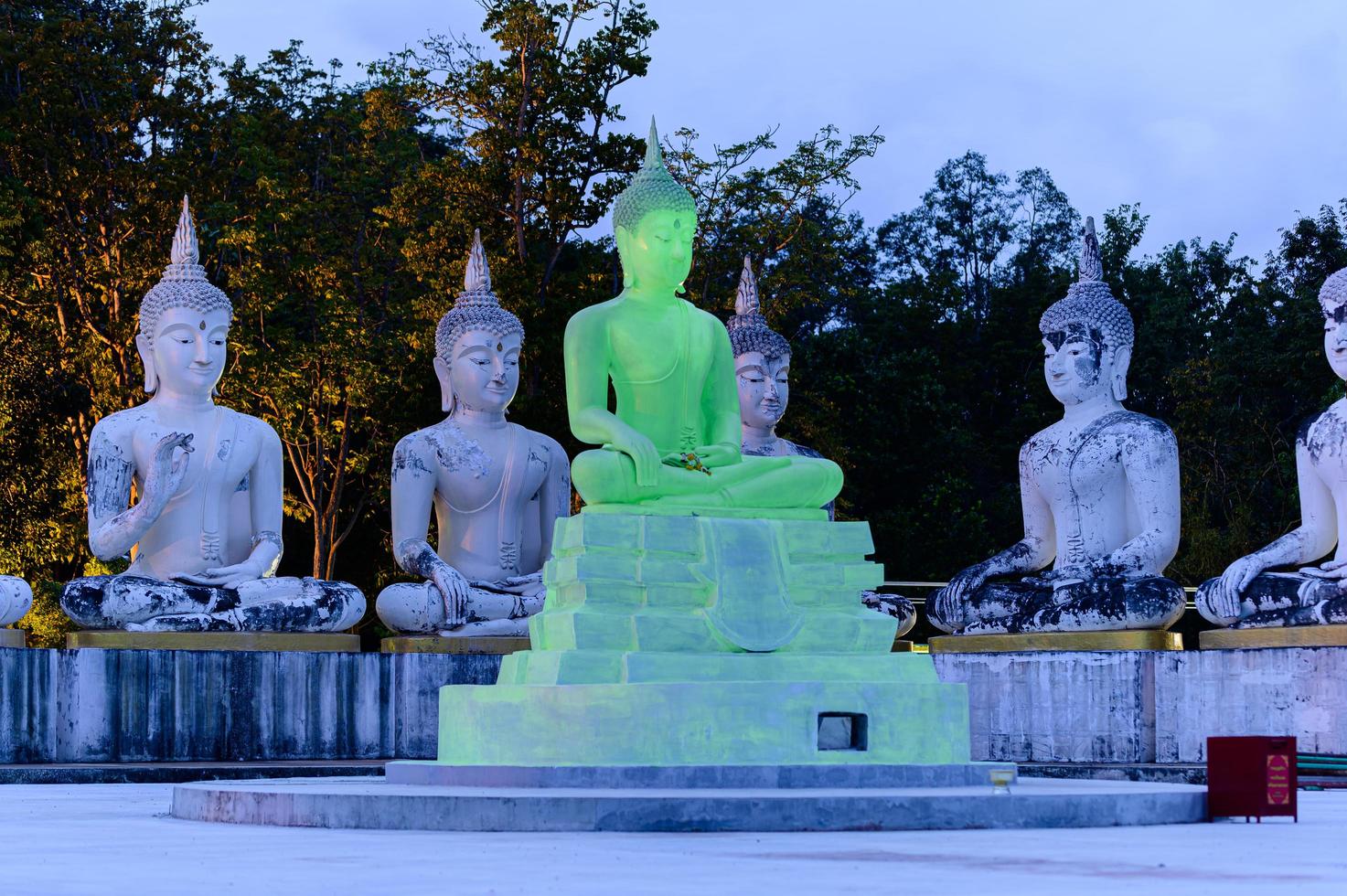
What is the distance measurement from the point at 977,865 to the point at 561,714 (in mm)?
4044

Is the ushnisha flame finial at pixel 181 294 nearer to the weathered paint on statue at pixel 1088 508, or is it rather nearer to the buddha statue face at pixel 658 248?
the buddha statue face at pixel 658 248

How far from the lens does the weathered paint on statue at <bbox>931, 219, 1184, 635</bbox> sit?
48.8 feet

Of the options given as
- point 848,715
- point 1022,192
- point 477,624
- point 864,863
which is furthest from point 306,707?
point 1022,192

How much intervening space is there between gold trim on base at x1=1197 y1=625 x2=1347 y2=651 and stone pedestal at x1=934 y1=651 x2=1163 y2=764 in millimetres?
327

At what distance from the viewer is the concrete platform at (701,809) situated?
28.6 ft

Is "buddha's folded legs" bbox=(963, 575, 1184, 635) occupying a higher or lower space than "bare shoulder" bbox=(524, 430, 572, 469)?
lower

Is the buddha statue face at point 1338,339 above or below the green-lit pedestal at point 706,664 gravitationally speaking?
above

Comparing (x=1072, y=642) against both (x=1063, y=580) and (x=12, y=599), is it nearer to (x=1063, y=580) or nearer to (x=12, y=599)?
(x=1063, y=580)

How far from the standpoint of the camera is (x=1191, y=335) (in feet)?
109

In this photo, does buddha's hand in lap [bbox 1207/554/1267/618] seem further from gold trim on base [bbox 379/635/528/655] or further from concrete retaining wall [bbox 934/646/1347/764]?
gold trim on base [bbox 379/635/528/655]

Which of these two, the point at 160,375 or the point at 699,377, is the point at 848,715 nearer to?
the point at 699,377

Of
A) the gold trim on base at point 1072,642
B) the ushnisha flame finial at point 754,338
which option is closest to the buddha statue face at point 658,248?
the gold trim on base at point 1072,642

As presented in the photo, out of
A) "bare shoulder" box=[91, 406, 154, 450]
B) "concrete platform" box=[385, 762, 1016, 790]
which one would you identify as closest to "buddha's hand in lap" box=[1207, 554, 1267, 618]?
"concrete platform" box=[385, 762, 1016, 790]

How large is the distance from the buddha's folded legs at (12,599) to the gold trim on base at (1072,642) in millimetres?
6795
